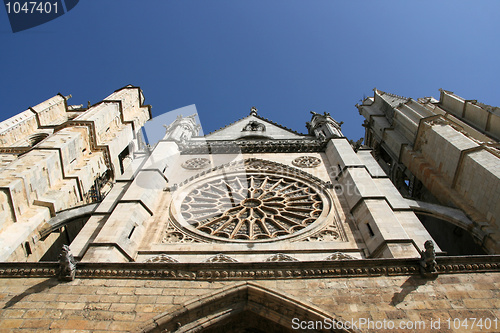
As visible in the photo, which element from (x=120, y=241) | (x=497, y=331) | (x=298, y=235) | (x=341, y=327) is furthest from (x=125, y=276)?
(x=497, y=331)

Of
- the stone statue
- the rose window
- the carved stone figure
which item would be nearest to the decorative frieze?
the rose window

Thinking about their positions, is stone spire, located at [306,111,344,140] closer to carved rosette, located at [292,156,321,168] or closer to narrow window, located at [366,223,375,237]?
carved rosette, located at [292,156,321,168]

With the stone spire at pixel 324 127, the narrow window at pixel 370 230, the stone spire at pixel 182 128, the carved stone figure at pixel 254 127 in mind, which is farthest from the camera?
the carved stone figure at pixel 254 127

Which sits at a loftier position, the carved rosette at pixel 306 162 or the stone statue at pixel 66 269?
the stone statue at pixel 66 269

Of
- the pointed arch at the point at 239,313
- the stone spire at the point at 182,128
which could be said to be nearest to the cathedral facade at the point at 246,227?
the pointed arch at the point at 239,313

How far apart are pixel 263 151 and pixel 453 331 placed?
32.5 feet

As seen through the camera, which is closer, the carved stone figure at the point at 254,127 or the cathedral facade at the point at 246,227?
the cathedral facade at the point at 246,227

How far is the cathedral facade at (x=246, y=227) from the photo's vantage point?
5598 mm

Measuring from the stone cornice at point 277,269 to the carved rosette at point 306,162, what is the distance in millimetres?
6864

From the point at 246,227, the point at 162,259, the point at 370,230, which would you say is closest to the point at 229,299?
the point at 162,259

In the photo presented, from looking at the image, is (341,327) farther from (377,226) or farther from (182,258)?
(182,258)

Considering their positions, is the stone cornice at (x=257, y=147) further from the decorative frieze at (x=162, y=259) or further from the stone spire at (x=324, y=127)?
the decorative frieze at (x=162, y=259)

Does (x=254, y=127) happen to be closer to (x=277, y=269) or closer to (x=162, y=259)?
(x=162, y=259)

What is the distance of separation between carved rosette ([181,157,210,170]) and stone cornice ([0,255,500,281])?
701 cm
